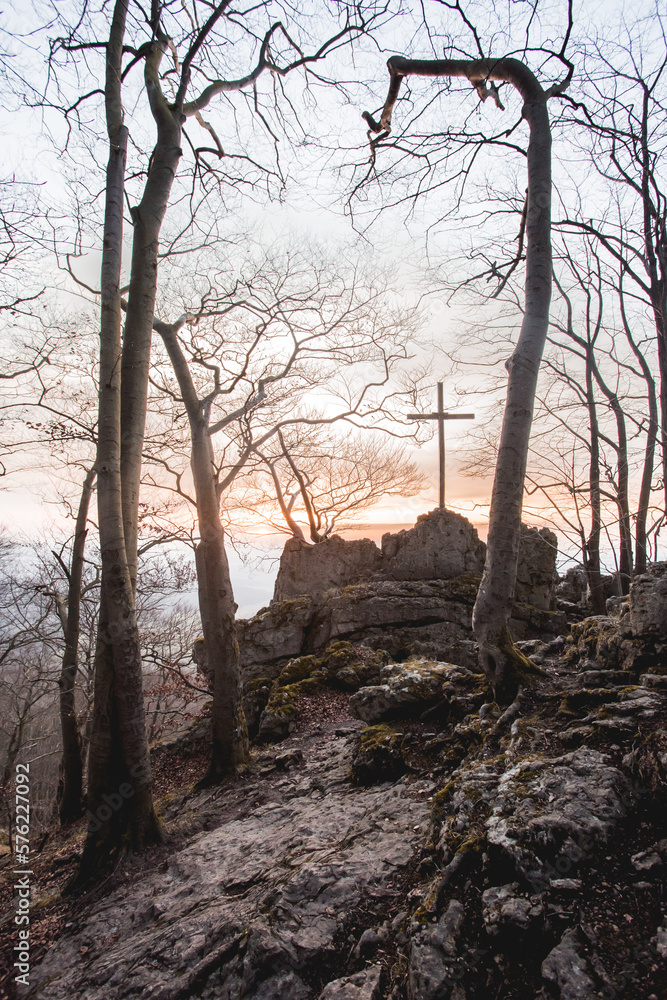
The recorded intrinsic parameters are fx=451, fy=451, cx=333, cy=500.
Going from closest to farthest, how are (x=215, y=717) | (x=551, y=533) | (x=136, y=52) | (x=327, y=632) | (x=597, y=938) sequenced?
(x=597, y=938) → (x=136, y=52) → (x=215, y=717) → (x=327, y=632) → (x=551, y=533)

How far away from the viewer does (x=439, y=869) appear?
288 centimetres

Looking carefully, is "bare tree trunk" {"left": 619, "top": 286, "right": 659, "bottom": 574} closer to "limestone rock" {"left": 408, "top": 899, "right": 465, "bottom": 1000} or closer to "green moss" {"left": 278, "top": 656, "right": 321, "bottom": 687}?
"green moss" {"left": 278, "top": 656, "right": 321, "bottom": 687}

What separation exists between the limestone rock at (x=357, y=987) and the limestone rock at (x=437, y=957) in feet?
0.84

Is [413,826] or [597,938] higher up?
[597,938]

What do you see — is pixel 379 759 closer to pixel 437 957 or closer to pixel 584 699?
pixel 584 699

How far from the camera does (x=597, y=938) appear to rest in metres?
2.05

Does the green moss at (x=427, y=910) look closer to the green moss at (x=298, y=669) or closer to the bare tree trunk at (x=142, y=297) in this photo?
the bare tree trunk at (x=142, y=297)

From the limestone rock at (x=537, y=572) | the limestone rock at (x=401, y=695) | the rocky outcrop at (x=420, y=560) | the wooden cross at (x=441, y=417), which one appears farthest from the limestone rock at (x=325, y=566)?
the limestone rock at (x=401, y=695)

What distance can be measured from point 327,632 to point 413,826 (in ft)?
22.5

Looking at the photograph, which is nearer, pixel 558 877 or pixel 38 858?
pixel 558 877

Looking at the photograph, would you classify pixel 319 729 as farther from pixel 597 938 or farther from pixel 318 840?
pixel 597 938

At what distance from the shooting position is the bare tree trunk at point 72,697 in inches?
379

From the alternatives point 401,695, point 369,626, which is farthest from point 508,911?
point 369,626

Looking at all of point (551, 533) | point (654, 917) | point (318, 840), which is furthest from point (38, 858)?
point (551, 533)
